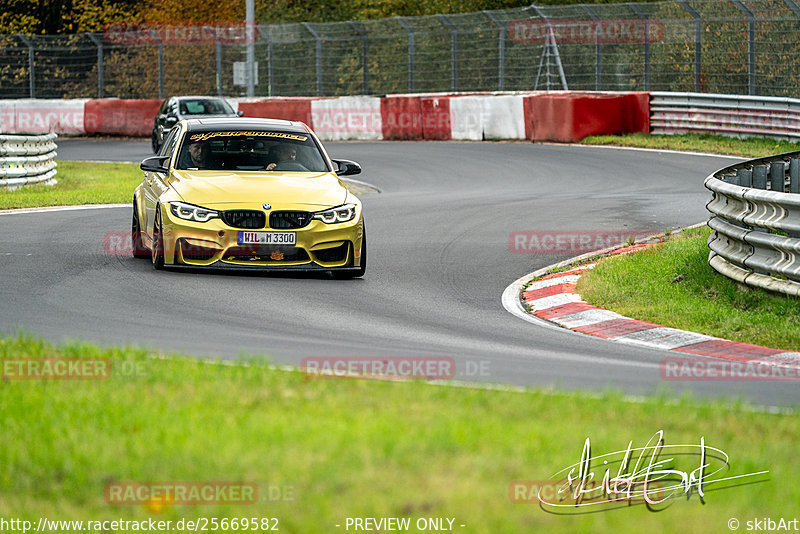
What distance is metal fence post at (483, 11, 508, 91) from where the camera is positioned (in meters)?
33.2

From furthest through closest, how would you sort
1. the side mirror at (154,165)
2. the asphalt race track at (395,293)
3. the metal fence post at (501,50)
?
the metal fence post at (501,50) → the side mirror at (154,165) → the asphalt race track at (395,293)

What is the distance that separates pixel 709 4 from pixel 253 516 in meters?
25.5

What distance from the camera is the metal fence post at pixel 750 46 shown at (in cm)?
2702

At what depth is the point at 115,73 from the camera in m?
43.2

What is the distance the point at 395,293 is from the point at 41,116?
31.1 metres

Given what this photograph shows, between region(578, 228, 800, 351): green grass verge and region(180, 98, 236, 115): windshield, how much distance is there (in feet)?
65.1

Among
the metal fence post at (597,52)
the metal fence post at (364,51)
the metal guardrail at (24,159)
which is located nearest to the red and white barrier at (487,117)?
the metal fence post at (597,52)

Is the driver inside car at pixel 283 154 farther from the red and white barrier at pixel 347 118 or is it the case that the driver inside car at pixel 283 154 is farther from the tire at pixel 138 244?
the red and white barrier at pixel 347 118

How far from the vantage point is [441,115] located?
1249 inches

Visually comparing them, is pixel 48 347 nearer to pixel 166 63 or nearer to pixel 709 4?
pixel 709 4

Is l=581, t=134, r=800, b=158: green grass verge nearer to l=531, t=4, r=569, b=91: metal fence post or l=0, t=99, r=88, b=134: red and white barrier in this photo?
l=531, t=4, r=569, b=91: metal fence post

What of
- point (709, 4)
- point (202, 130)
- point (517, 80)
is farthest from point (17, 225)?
point (517, 80)

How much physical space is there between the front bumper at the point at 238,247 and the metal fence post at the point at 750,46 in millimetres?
17946

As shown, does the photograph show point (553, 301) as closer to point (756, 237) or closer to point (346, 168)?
point (756, 237)
